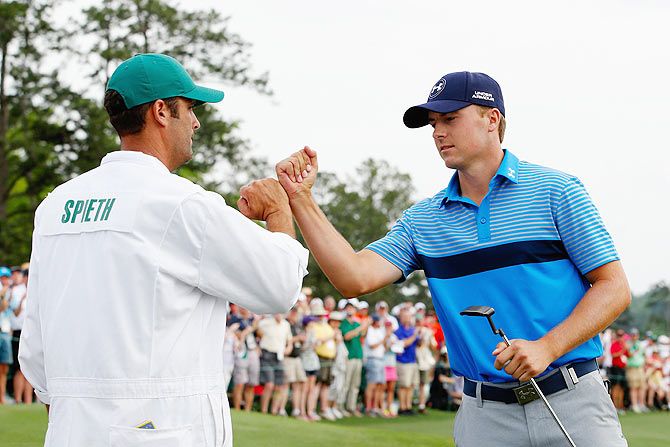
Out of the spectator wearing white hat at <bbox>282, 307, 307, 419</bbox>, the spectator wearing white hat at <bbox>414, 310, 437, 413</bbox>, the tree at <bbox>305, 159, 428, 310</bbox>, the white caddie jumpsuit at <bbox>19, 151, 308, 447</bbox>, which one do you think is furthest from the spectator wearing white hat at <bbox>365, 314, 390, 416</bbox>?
the tree at <bbox>305, 159, 428, 310</bbox>

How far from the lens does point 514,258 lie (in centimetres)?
429

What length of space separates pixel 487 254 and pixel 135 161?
1.67m

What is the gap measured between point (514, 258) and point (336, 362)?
16.2m

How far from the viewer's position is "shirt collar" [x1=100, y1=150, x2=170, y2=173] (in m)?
3.57

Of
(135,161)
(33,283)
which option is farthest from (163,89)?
(33,283)

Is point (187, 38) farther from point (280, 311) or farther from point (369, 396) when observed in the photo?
point (280, 311)

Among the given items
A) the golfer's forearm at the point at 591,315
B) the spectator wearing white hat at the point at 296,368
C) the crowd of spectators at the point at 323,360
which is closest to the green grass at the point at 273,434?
the crowd of spectators at the point at 323,360

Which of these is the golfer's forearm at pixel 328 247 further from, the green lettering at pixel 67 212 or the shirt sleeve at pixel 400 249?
the green lettering at pixel 67 212

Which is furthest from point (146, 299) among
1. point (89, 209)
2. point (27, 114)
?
point (27, 114)

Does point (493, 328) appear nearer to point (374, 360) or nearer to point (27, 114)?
point (374, 360)

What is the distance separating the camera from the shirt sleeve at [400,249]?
4707 millimetres

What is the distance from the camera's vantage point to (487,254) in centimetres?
435

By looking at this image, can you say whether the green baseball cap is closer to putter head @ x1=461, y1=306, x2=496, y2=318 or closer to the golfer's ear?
putter head @ x1=461, y1=306, x2=496, y2=318

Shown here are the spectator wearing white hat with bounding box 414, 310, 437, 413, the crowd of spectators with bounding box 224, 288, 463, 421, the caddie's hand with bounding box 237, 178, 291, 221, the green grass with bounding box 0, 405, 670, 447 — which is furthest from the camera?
the spectator wearing white hat with bounding box 414, 310, 437, 413
